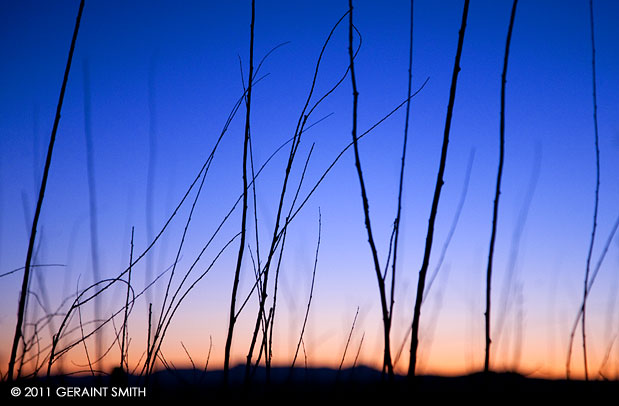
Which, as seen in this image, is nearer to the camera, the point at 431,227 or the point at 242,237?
the point at 431,227

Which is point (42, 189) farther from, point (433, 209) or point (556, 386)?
point (556, 386)

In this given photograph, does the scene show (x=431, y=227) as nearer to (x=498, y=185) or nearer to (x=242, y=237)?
(x=498, y=185)

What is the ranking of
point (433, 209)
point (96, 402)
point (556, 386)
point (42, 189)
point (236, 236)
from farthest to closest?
point (556, 386) → point (96, 402) → point (236, 236) → point (42, 189) → point (433, 209)

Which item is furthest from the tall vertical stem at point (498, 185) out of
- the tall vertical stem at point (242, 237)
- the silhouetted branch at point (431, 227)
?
the tall vertical stem at point (242, 237)

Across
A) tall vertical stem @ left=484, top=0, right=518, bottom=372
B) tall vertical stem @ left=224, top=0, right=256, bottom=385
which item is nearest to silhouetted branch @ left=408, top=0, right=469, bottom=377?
tall vertical stem @ left=484, top=0, right=518, bottom=372

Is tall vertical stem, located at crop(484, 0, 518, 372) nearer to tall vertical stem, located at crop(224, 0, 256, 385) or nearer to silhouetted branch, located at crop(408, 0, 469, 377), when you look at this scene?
silhouetted branch, located at crop(408, 0, 469, 377)

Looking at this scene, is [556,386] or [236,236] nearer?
[236,236]

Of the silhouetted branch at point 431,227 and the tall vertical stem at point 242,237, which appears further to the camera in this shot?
the tall vertical stem at point 242,237

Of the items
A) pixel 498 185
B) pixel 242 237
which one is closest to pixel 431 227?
pixel 498 185

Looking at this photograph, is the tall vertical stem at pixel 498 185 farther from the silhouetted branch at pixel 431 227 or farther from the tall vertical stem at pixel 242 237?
the tall vertical stem at pixel 242 237

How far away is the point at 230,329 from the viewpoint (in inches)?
29.5

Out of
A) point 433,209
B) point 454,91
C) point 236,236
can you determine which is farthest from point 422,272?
point 236,236

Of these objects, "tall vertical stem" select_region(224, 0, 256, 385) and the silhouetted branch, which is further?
"tall vertical stem" select_region(224, 0, 256, 385)

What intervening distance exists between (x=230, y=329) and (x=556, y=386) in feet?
9.13
